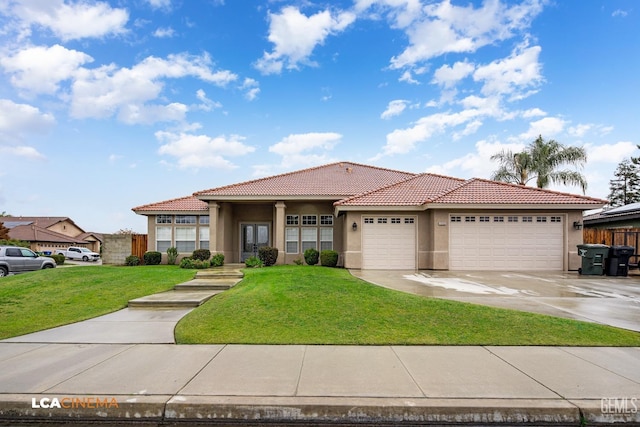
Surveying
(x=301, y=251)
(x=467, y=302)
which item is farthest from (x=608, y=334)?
(x=301, y=251)

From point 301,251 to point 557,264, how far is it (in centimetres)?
1241

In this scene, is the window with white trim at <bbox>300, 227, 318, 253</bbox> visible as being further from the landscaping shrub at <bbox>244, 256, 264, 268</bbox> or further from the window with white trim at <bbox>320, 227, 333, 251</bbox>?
the landscaping shrub at <bbox>244, 256, 264, 268</bbox>

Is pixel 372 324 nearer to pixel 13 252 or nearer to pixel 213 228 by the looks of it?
pixel 213 228

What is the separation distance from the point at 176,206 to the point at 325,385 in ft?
61.4

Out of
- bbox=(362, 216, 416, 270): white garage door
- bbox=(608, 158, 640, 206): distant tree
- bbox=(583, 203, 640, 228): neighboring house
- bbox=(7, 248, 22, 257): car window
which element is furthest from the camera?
bbox=(608, 158, 640, 206): distant tree

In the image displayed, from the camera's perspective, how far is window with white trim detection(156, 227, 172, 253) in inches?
798

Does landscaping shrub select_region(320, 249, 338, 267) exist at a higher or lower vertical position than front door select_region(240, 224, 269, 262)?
lower

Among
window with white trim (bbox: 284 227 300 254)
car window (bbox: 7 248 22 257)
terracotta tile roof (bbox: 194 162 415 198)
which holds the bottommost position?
car window (bbox: 7 248 22 257)

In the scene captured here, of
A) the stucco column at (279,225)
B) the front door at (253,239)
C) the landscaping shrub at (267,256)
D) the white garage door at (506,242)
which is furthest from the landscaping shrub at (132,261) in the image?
the white garage door at (506,242)

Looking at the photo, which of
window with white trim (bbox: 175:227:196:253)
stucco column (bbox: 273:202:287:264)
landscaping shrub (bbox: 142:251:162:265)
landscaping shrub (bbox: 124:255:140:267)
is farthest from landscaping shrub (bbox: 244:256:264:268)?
landscaping shrub (bbox: 124:255:140:267)

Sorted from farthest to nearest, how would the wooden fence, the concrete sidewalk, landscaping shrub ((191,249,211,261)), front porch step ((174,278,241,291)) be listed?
the wooden fence → landscaping shrub ((191,249,211,261)) → front porch step ((174,278,241,291)) → the concrete sidewalk

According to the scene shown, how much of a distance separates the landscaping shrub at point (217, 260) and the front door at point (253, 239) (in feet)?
9.87

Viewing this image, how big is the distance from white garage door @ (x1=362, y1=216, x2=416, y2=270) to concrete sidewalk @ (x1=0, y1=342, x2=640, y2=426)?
10.9 meters

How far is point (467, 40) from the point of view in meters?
16.8
